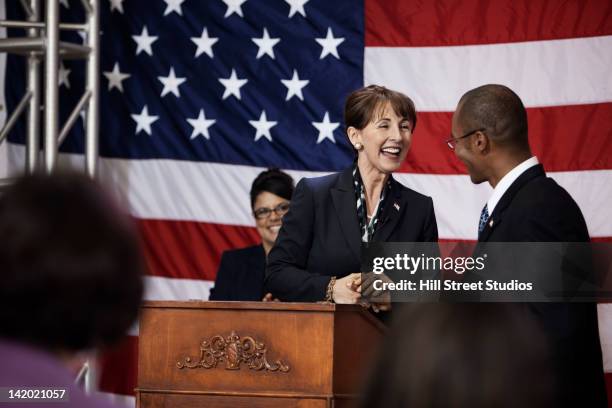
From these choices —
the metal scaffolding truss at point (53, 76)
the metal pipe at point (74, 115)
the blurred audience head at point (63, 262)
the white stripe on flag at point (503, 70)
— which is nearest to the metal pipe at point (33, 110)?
the metal scaffolding truss at point (53, 76)

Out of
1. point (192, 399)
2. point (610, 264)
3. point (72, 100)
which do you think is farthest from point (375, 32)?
point (192, 399)

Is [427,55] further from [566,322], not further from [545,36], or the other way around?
[566,322]

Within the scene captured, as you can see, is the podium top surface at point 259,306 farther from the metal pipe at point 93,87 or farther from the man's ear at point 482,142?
the metal pipe at point 93,87

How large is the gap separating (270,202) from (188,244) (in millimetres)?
1007

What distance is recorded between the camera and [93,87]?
5.33 metres

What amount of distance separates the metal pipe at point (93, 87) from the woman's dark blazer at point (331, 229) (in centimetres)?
204

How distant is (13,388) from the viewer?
103cm

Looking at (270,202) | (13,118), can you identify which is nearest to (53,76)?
(13,118)

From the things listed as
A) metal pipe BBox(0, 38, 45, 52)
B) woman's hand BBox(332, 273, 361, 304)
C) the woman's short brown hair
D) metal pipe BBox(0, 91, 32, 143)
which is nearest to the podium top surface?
woman's hand BBox(332, 273, 361, 304)

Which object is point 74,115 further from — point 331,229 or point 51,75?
point 331,229

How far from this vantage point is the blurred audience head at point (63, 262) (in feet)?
3.29

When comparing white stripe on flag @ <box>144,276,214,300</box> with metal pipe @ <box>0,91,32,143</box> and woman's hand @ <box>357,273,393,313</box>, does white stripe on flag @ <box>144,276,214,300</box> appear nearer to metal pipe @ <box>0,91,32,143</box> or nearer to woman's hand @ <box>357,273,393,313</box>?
metal pipe @ <box>0,91,32,143</box>

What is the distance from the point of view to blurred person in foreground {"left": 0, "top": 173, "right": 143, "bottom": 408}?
39.4 inches

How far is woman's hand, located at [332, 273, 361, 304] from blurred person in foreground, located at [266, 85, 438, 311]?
6.2 inches
